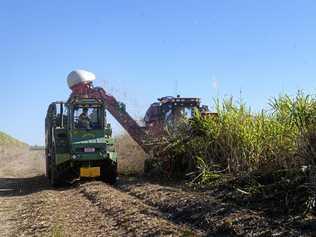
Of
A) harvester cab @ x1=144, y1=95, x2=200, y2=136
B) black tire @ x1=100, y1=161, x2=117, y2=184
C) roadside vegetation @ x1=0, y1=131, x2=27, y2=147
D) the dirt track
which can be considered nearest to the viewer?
the dirt track

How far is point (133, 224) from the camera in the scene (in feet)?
30.7

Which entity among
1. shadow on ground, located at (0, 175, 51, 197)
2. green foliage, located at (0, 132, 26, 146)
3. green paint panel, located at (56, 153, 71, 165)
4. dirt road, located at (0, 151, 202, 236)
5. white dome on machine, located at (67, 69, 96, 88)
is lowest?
dirt road, located at (0, 151, 202, 236)

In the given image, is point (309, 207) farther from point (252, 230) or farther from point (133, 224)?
point (133, 224)

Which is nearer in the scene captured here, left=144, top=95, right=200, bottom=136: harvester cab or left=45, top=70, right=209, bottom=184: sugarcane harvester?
left=45, top=70, right=209, bottom=184: sugarcane harvester

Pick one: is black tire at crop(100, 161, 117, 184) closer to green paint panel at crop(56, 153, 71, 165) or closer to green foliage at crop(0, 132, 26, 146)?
green paint panel at crop(56, 153, 71, 165)

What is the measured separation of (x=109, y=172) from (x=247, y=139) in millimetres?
5391

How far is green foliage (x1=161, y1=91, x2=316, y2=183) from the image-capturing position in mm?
10219

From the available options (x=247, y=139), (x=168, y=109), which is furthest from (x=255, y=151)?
(x=168, y=109)

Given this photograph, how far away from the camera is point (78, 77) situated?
21094mm

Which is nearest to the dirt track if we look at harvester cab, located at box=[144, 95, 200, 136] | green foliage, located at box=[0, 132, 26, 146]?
harvester cab, located at box=[144, 95, 200, 136]

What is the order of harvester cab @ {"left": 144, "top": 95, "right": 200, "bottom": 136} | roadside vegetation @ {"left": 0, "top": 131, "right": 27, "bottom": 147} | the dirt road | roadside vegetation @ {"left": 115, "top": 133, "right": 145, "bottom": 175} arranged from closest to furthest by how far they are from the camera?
1. the dirt road
2. harvester cab @ {"left": 144, "top": 95, "right": 200, "bottom": 136}
3. roadside vegetation @ {"left": 115, "top": 133, "right": 145, "bottom": 175}
4. roadside vegetation @ {"left": 0, "top": 131, "right": 27, "bottom": 147}

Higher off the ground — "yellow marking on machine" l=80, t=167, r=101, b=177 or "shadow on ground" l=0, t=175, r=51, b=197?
"yellow marking on machine" l=80, t=167, r=101, b=177

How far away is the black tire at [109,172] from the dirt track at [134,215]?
1608 mm

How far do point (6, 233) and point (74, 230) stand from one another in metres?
1.28
